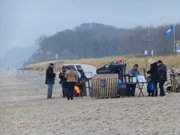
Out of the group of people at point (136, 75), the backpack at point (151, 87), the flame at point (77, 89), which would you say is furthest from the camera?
the flame at point (77, 89)

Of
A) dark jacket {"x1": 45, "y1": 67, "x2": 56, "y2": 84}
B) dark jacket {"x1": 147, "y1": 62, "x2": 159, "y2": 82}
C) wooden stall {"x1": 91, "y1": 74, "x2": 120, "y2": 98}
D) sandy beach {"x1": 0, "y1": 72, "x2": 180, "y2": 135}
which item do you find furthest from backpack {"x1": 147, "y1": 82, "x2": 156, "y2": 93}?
dark jacket {"x1": 45, "y1": 67, "x2": 56, "y2": 84}

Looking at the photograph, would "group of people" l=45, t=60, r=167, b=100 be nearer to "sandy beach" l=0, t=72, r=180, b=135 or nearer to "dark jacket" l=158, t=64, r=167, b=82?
"dark jacket" l=158, t=64, r=167, b=82

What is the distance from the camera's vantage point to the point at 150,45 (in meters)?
151

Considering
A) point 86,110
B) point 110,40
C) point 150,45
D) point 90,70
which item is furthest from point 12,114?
point 110,40

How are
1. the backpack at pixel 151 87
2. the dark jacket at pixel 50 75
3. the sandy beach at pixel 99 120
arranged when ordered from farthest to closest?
the dark jacket at pixel 50 75 < the backpack at pixel 151 87 < the sandy beach at pixel 99 120

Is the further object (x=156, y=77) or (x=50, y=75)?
(x=50, y=75)

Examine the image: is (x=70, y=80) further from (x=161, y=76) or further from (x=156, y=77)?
(x=161, y=76)

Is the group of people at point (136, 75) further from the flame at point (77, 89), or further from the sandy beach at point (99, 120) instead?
the sandy beach at point (99, 120)

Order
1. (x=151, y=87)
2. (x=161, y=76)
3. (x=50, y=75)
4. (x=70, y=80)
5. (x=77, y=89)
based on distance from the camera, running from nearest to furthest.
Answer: (x=161, y=76)
(x=151, y=87)
(x=70, y=80)
(x=50, y=75)
(x=77, y=89)

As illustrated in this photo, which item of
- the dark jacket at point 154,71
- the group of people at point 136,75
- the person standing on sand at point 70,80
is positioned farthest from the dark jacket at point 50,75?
the dark jacket at point 154,71

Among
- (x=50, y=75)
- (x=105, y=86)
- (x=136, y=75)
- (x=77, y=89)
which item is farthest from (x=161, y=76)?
(x=50, y=75)

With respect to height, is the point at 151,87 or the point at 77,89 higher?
the point at 151,87

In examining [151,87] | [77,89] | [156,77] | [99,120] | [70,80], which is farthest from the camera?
[77,89]

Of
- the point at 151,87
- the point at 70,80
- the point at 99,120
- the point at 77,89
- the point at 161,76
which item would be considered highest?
the point at 161,76
